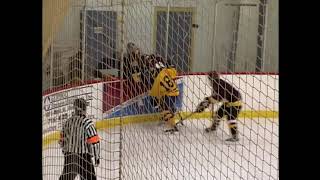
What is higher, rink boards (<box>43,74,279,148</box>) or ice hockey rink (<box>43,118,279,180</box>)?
rink boards (<box>43,74,279,148</box>)

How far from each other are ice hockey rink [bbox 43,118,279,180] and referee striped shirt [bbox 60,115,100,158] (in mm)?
147

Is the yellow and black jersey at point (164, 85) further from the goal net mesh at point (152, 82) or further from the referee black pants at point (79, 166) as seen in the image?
the referee black pants at point (79, 166)

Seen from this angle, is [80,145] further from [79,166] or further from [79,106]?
[79,106]

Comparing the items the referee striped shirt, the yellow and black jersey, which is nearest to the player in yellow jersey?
the yellow and black jersey

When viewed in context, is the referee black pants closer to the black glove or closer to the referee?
the referee

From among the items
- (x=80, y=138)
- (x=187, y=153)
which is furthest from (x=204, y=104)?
(x=80, y=138)

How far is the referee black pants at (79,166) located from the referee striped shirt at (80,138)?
0.14 ft

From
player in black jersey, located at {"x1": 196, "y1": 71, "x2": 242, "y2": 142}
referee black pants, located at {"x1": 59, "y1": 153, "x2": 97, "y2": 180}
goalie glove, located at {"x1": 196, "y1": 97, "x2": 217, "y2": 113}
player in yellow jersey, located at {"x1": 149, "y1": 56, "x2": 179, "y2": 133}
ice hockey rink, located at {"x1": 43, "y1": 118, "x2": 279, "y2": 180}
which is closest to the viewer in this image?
referee black pants, located at {"x1": 59, "y1": 153, "x2": 97, "y2": 180}

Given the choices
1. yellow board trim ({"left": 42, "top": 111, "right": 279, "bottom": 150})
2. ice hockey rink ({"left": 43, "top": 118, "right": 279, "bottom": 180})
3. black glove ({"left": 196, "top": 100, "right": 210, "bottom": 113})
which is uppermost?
black glove ({"left": 196, "top": 100, "right": 210, "bottom": 113})

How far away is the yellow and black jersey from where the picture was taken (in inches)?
278

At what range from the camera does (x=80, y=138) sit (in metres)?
3.86

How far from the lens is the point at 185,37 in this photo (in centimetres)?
840
